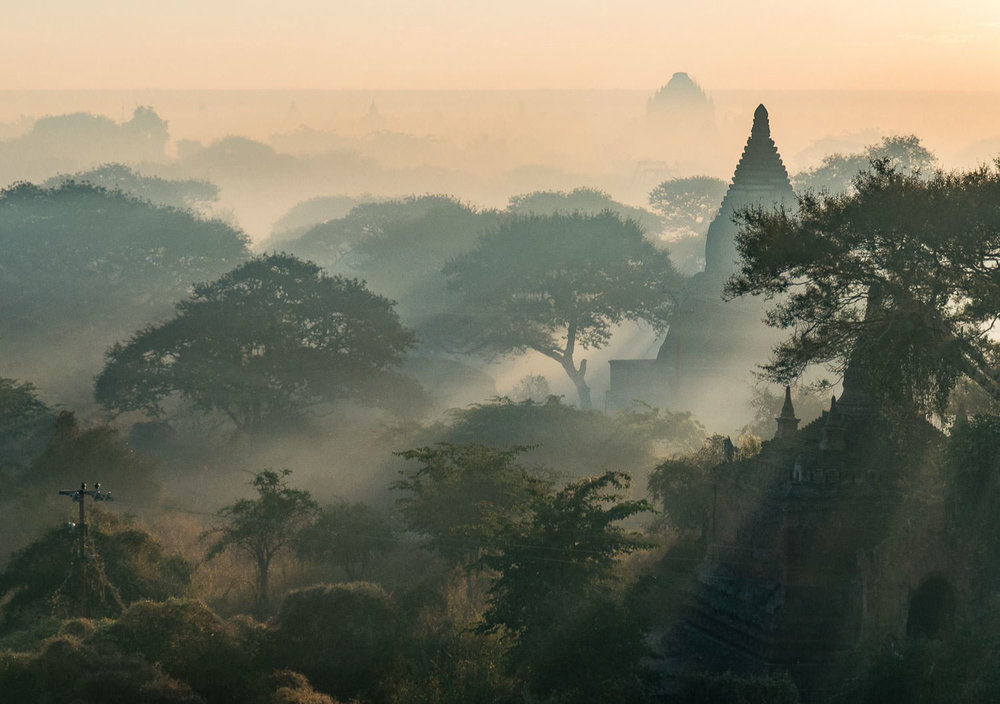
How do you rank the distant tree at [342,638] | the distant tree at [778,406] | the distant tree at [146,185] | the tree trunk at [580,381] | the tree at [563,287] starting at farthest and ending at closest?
the distant tree at [146,185] → the tree at [563,287] → the tree trunk at [580,381] → the distant tree at [778,406] → the distant tree at [342,638]

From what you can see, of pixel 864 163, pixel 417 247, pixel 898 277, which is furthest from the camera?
pixel 417 247

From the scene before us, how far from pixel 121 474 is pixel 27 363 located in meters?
28.4

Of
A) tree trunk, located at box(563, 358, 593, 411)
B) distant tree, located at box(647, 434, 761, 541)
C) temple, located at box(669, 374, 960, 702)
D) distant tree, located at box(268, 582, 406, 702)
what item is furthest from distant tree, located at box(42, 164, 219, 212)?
temple, located at box(669, 374, 960, 702)

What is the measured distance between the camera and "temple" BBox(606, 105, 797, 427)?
61.1 m

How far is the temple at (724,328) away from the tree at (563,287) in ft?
34.2

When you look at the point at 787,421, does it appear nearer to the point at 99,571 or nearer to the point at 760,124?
the point at 99,571

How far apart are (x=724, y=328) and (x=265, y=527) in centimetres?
3017

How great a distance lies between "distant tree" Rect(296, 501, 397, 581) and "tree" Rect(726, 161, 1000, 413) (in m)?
12.5

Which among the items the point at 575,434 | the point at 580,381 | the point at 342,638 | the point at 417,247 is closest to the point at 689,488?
the point at 342,638

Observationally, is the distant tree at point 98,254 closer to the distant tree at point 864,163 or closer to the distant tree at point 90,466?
the distant tree at point 90,466

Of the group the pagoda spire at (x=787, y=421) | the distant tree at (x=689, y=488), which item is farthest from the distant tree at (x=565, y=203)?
the pagoda spire at (x=787, y=421)

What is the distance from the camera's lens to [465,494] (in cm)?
3806

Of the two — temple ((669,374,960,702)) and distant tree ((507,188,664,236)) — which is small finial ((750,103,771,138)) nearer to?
temple ((669,374,960,702))

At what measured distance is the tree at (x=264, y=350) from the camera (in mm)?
56406
